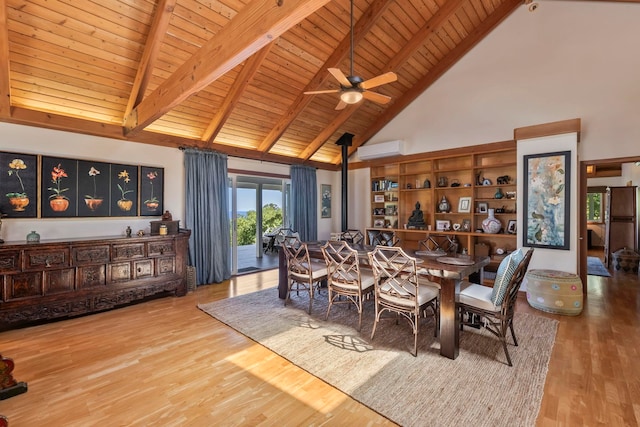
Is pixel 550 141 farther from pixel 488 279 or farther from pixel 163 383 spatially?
pixel 163 383

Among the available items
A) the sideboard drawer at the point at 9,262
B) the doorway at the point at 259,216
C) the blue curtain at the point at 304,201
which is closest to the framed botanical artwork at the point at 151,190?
the sideboard drawer at the point at 9,262

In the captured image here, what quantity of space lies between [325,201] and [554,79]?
5092mm

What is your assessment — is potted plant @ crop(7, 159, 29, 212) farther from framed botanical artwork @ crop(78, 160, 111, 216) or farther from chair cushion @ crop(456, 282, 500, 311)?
chair cushion @ crop(456, 282, 500, 311)

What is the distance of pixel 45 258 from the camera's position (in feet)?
10.9

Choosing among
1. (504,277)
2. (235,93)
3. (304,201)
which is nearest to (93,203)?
(235,93)

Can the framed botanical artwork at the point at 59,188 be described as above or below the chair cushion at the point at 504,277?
above

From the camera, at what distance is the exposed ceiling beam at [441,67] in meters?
A: 4.86

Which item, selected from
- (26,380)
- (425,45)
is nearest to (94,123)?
(26,380)

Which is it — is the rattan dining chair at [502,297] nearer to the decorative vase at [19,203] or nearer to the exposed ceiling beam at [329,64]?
the exposed ceiling beam at [329,64]

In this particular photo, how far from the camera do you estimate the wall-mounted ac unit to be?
20.3 ft

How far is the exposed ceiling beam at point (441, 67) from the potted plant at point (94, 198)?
5.19m

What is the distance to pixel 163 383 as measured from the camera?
2.26 metres

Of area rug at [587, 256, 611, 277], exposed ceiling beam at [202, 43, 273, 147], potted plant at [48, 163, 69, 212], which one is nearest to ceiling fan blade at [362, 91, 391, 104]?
exposed ceiling beam at [202, 43, 273, 147]

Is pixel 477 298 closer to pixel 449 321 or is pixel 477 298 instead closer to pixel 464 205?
pixel 449 321
